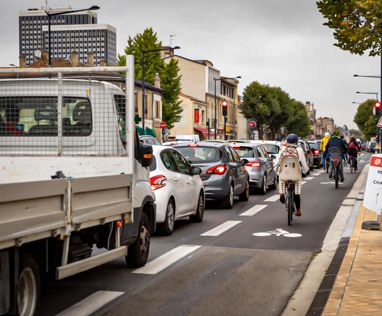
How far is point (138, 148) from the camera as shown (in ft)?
26.7

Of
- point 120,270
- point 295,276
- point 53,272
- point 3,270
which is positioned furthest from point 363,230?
point 3,270

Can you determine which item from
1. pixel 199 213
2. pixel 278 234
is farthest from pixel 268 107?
A: pixel 278 234

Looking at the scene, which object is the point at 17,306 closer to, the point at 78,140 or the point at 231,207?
the point at 78,140

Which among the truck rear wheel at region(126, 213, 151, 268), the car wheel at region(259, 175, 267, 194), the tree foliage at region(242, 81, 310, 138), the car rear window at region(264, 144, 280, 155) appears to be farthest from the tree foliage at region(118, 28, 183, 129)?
the truck rear wheel at region(126, 213, 151, 268)

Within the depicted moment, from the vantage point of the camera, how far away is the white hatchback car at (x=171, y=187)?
37.4 feet

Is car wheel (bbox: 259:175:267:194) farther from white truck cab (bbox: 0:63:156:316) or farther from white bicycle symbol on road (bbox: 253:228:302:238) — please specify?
white truck cab (bbox: 0:63:156:316)

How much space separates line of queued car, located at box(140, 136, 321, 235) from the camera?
11570 millimetres

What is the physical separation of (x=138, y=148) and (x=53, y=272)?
2568 mm

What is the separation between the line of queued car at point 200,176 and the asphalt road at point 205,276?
0.45 meters

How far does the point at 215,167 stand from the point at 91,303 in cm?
954

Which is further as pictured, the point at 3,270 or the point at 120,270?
the point at 120,270

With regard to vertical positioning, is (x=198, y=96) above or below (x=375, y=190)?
above

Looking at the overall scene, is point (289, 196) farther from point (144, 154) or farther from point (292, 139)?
point (144, 154)

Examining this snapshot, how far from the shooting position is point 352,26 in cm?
1806
